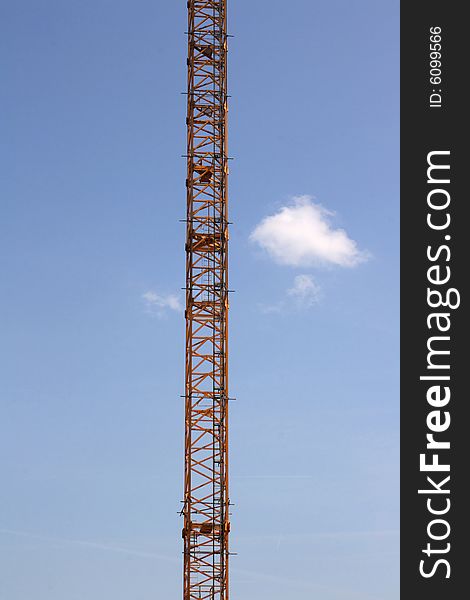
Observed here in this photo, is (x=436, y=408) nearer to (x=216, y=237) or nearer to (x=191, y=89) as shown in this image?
(x=216, y=237)

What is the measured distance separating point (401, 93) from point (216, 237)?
19.7m

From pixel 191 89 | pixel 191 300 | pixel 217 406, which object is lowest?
pixel 217 406

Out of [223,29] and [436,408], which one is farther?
[223,29]

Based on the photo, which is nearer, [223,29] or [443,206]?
[443,206]

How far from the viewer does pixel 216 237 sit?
179 feet

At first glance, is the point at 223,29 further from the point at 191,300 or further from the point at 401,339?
the point at 401,339

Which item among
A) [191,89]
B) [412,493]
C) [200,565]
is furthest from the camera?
[191,89]

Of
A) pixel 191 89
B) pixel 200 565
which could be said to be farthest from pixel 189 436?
pixel 191 89

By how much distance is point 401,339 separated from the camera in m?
34.9

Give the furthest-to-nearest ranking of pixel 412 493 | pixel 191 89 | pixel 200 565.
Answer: pixel 191 89 → pixel 200 565 → pixel 412 493

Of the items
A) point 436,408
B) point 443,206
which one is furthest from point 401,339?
point 443,206

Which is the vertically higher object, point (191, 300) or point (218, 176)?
point (218, 176)

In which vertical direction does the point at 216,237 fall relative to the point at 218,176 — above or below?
below

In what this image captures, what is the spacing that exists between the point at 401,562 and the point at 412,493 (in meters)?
2.30
